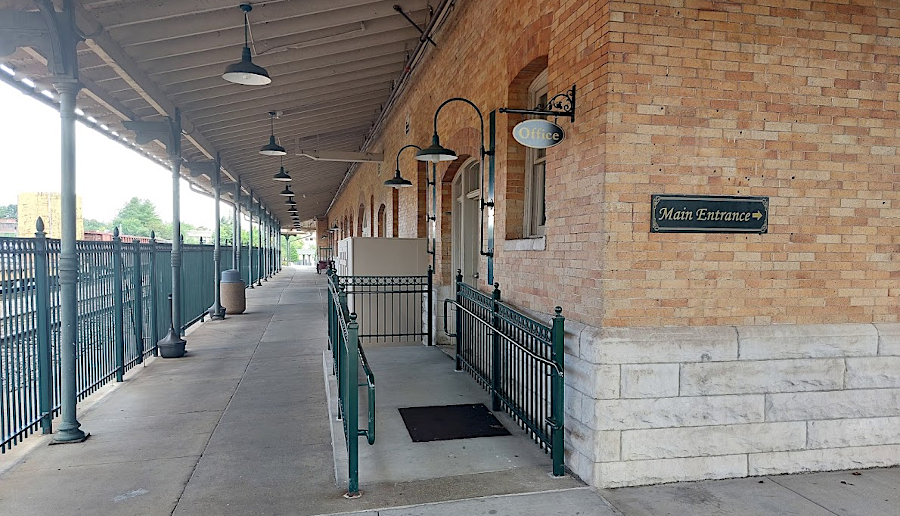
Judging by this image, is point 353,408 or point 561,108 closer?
point 353,408

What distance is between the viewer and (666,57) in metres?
3.87

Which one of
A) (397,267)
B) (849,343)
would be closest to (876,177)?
(849,343)

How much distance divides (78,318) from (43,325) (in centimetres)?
96

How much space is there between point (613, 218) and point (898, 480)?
9.29 ft

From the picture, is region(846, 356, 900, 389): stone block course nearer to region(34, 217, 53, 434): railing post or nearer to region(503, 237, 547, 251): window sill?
region(503, 237, 547, 251): window sill

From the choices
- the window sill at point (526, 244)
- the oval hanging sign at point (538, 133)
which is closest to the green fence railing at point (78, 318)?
the oval hanging sign at point (538, 133)

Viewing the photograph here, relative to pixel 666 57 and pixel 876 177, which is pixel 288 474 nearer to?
pixel 666 57

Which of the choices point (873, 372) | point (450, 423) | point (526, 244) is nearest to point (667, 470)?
point (873, 372)

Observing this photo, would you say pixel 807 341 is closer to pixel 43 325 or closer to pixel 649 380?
pixel 649 380

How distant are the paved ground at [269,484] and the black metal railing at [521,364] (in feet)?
1.40

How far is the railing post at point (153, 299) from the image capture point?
26.8 feet

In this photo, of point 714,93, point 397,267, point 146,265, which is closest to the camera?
point 714,93

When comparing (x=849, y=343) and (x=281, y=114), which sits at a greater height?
(x=281, y=114)

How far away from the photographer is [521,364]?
490 centimetres
